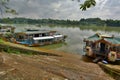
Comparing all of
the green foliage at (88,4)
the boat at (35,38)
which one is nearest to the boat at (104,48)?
the boat at (35,38)

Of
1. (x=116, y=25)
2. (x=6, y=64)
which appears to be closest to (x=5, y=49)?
(x=6, y=64)

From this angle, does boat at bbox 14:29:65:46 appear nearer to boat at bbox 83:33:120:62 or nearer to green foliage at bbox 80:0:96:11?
boat at bbox 83:33:120:62

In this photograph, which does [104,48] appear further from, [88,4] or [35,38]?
[88,4]

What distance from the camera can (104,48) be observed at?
2427 cm

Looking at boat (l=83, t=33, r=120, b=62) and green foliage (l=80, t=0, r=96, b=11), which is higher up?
green foliage (l=80, t=0, r=96, b=11)

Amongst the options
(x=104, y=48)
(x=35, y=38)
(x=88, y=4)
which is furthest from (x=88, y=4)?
(x=35, y=38)

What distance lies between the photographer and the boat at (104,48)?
2217 cm

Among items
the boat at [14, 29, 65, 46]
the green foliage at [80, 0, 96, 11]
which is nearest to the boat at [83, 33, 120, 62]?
the boat at [14, 29, 65, 46]

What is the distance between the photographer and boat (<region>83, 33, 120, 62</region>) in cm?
2217

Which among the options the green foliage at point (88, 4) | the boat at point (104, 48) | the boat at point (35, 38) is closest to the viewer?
the green foliage at point (88, 4)

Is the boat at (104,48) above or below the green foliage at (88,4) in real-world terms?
below

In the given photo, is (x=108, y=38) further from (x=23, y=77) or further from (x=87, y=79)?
(x=23, y=77)

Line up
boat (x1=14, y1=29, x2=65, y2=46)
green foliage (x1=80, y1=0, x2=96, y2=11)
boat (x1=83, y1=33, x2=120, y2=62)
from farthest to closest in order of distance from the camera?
boat (x1=14, y1=29, x2=65, y2=46)
boat (x1=83, y1=33, x2=120, y2=62)
green foliage (x1=80, y1=0, x2=96, y2=11)

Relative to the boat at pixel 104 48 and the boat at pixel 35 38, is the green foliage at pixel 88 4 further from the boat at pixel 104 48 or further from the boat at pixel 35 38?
the boat at pixel 35 38
